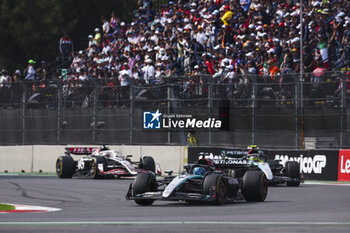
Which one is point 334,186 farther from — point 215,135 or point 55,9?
point 55,9

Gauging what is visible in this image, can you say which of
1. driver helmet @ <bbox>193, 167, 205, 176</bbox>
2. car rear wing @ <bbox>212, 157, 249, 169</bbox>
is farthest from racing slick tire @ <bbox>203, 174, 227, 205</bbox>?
car rear wing @ <bbox>212, 157, 249, 169</bbox>

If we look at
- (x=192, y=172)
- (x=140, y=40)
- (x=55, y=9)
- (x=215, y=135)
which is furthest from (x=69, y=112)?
(x=55, y=9)

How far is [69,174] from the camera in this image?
24.6m

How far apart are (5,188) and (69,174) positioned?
14.6 ft

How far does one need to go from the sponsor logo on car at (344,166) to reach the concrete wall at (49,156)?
4839mm

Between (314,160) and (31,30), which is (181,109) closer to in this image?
(314,160)

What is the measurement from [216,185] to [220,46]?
14.8 m

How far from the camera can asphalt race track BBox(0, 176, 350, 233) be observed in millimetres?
11094

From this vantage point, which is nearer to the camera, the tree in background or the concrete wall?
the concrete wall

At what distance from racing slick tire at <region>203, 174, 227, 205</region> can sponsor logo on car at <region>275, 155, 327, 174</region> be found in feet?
26.1

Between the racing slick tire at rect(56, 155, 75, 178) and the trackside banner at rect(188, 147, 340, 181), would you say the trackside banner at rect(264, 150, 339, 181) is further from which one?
the racing slick tire at rect(56, 155, 75, 178)

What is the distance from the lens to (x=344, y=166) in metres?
22.7

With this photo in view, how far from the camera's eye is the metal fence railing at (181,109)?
74.2 feet

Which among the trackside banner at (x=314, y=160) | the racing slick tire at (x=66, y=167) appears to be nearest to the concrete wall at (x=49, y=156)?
the racing slick tire at (x=66, y=167)
